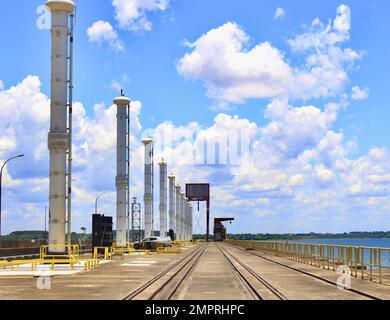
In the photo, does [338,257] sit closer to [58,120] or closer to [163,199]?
[58,120]

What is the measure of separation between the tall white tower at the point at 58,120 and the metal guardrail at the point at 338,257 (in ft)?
60.2

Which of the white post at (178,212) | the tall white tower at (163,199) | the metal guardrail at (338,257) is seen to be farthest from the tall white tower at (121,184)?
the white post at (178,212)

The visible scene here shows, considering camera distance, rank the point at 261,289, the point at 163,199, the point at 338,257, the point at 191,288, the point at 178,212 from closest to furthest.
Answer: the point at 261,289
the point at 191,288
the point at 338,257
the point at 163,199
the point at 178,212

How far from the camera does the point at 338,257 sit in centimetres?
3331

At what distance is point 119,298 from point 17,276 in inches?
502

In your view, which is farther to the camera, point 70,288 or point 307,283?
point 307,283

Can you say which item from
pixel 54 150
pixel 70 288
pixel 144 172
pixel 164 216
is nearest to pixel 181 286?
pixel 70 288

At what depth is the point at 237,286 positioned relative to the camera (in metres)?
24.4

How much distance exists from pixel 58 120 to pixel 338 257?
22.6m

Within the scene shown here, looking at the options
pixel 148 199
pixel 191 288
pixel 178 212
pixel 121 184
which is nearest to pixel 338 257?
pixel 191 288

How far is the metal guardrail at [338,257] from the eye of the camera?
1054 inches

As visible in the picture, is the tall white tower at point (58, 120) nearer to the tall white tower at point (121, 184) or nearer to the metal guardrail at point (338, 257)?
the metal guardrail at point (338, 257)

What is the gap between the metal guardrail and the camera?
26759 millimetres
